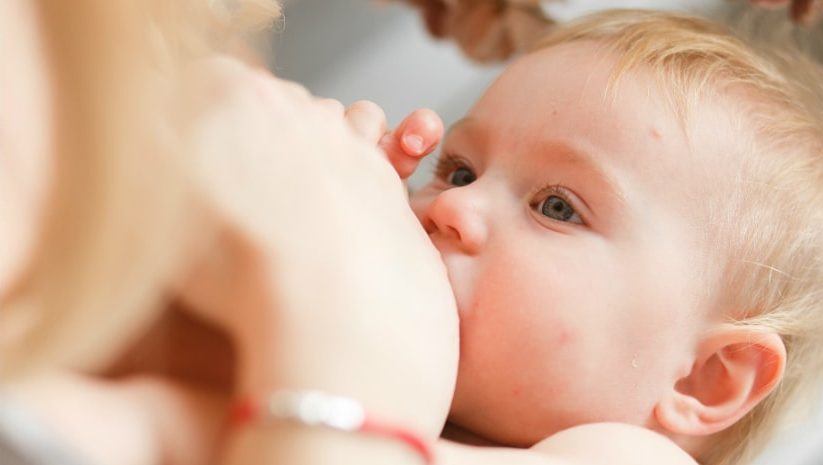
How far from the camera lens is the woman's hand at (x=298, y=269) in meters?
0.49

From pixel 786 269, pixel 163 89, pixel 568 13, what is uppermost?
pixel 163 89

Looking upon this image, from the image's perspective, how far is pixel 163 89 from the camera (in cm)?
46

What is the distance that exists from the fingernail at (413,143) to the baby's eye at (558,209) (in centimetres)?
10

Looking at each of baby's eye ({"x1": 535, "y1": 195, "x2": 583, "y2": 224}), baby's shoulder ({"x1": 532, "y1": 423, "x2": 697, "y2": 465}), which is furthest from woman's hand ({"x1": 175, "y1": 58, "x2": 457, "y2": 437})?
baby's eye ({"x1": 535, "y1": 195, "x2": 583, "y2": 224})

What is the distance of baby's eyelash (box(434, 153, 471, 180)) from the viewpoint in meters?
0.87

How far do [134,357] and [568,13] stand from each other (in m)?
1.15

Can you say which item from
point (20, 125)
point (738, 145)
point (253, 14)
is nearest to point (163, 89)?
point (20, 125)

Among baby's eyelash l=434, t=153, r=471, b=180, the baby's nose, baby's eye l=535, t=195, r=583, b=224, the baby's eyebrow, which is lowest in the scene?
baby's eyelash l=434, t=153, r=471, b=180

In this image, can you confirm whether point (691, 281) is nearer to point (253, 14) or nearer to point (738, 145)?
point (738, 145)

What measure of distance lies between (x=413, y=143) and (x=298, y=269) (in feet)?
0.93

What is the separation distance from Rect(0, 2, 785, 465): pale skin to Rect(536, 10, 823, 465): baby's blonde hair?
30mm

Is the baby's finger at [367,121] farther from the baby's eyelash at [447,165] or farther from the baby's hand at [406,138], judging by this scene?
the baby's eyelash at [447,165]

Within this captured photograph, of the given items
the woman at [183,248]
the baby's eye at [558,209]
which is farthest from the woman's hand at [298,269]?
the baby's eye at [558,209]

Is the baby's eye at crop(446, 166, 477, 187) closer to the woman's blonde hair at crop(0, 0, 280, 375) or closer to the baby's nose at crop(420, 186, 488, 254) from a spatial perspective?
the baby's nose at crop(420, 186, 488, 254)
